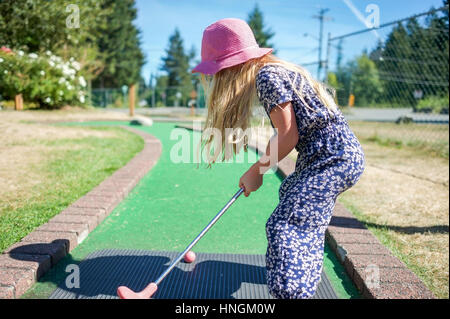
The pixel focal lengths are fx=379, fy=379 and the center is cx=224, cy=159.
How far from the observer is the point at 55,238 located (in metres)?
2.40

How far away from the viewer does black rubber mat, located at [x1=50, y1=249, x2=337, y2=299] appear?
200 centimetres

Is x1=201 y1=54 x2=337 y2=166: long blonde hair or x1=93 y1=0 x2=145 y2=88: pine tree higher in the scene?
x1=93 y1=0 x2=145 y2=88: pine tree

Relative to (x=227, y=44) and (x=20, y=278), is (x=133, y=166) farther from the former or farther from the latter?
(x=227, y=44)

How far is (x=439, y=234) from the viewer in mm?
2959

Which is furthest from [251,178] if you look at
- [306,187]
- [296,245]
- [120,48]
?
[120,48]

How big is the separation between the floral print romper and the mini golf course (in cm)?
46

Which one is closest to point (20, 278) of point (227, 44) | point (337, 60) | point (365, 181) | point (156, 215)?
point (156, 215)

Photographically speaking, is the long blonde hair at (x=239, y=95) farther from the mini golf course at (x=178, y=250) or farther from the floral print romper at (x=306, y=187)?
the mini golf course at (x=178, y=250)

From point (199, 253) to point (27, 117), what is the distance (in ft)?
29.5

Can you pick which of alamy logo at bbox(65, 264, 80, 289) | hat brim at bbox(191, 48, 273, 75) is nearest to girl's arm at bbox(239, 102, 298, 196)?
hat brim at bbox(191, 48, 273, 75)

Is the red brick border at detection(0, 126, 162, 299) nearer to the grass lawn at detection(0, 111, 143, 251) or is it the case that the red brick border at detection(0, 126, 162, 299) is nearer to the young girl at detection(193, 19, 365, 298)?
the grass lawn at detection(0, 111, 143, 251)

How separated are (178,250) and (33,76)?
26.1ft

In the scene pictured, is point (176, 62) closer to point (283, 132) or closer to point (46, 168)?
point (46, 168)

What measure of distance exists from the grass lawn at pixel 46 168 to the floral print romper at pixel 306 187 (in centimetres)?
170
